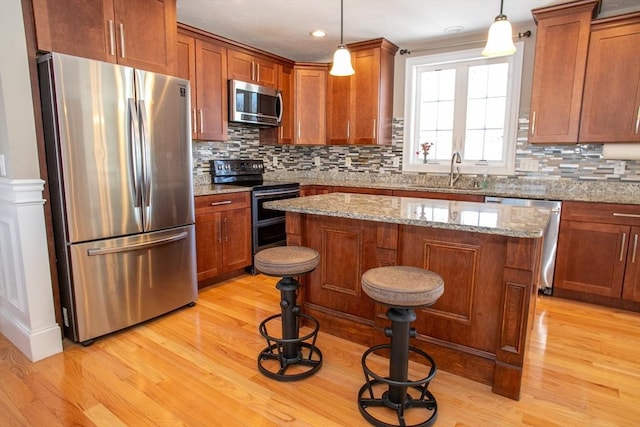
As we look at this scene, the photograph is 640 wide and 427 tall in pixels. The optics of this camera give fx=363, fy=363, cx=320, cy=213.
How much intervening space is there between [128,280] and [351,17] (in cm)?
291

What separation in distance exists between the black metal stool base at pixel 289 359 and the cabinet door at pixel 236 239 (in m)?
1.39

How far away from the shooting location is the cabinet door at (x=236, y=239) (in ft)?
11.3

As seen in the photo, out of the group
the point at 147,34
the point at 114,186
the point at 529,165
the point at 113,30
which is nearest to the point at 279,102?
the point at 147,34

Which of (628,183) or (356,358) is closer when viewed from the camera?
(356,358)

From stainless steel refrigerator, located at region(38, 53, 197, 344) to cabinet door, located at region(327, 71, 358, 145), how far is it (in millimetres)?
2099

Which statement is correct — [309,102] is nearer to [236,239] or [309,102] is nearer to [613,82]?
[236,239]

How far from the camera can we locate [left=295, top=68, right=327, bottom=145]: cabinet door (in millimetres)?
4457

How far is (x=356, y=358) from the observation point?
7.20ft

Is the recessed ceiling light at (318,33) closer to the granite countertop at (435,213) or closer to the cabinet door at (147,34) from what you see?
the cabinet door at (147,34)

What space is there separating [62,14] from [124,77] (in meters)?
0.45

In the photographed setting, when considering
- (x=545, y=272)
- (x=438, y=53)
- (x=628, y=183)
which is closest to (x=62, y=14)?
(x=438, y=53)

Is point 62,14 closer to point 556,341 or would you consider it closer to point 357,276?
point 357,276

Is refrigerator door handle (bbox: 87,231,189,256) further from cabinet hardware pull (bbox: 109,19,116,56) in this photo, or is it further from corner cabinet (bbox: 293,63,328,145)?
corner cabinet (bbox: 293,63,328,145)

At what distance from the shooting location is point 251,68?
4.00 meters
